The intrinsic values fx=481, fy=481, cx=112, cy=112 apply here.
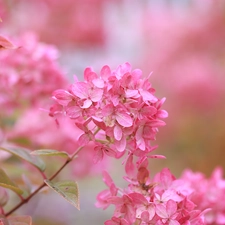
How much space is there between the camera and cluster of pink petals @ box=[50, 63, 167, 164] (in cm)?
58

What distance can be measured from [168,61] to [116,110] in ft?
5.40

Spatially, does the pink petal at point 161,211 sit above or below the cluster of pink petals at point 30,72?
below

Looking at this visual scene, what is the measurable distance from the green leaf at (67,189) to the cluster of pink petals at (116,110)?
58 millimetres

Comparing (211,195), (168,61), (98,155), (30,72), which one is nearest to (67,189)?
(98,155)

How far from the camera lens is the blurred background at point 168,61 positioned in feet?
6.05

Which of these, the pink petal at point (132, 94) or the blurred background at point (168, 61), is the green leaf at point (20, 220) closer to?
the pink petal at point (132, 94)

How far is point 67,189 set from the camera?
24.6 inches

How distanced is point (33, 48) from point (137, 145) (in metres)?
0.45

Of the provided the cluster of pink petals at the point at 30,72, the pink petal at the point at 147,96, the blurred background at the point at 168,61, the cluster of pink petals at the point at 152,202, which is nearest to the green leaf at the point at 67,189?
the cluster of pink petals at the point at 152,202

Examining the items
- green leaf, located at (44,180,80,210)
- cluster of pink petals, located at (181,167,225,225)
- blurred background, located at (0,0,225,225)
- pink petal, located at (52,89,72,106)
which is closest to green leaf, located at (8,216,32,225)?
green leaf, located at (44,180,80,210)

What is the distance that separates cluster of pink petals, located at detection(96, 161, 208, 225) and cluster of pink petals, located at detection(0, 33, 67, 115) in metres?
0.34

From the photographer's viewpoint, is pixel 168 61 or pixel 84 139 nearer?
pixel 84 139

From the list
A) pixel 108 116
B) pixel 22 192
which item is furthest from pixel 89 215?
pixel 108 116

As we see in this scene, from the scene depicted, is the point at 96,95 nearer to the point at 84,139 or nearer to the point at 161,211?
the point at 84,139
